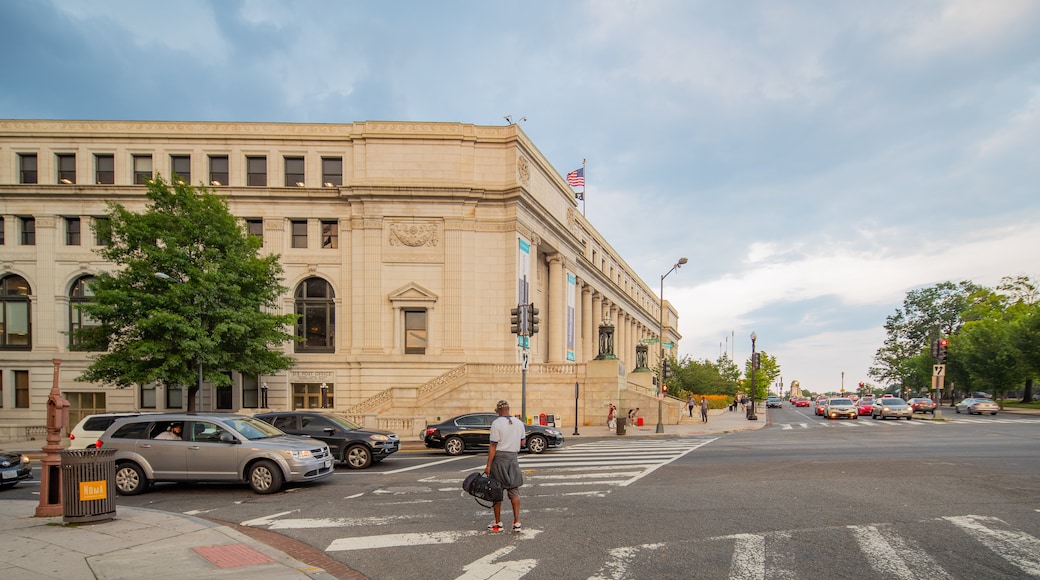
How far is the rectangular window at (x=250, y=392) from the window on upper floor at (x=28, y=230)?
645 inches

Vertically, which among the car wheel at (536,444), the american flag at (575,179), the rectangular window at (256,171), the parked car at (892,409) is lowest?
the parked car at (892,409)

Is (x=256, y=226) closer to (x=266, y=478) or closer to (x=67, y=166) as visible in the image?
(x=67, y=166)

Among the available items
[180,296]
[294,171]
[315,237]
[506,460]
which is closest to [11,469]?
[506,460]

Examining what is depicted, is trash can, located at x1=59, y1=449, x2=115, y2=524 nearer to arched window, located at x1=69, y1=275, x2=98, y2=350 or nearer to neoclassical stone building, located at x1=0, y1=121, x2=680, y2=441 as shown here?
neoclassical stone building, located at x1=0, y1=121, x2=680, y2=441

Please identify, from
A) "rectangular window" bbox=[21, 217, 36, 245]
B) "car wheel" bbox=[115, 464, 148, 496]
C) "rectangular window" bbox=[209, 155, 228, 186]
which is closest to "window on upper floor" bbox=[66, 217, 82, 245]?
"rectangular window" bbox=[21, 217, 36, 245]

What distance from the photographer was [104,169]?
41.7 meters

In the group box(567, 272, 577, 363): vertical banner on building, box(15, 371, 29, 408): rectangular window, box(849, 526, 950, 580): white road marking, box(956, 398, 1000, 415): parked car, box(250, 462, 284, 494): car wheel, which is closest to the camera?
box(849, 526, 950, 580): white road marking

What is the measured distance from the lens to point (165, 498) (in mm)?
13156

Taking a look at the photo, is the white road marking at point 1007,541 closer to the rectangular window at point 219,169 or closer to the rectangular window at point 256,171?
the rectangular window at point 256,171

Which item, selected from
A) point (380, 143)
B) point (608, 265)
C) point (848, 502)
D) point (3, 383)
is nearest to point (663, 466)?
point (848, 502)

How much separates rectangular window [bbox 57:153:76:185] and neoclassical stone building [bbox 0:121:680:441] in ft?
0.35

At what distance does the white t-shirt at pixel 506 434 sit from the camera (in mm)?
8992

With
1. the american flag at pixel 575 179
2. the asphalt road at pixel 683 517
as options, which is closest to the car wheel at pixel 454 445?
the asphalt road at pixel 683 517

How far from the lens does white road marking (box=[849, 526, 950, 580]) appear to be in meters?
6.81
